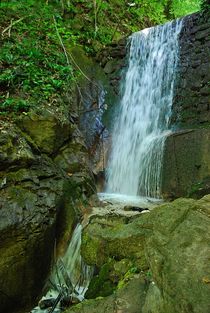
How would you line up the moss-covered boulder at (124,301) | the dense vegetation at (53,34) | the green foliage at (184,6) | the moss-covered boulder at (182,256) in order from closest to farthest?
1. the moss-covered boulder at (182,256)
2. the moss-covered boulder at (124,301)
3. the dense vegetation at (53,34)
4. the green foliage at (184,6)

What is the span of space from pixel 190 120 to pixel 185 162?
4.14 ft

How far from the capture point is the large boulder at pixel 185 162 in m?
5.68

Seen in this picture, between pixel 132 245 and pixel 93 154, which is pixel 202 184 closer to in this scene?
pixel 132 245

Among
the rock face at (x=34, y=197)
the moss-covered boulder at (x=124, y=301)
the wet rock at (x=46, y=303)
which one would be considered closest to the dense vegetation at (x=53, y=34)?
the rock face at (x=34, y=197)

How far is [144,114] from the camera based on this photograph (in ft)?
26.1

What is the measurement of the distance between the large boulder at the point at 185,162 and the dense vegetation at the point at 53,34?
2574 mm

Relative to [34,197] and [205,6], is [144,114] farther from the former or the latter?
[34,197]

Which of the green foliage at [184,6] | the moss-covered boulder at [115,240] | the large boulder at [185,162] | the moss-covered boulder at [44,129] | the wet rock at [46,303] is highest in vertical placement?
the green foliage at [184,6]

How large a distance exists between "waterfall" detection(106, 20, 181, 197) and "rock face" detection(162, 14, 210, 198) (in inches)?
9.0

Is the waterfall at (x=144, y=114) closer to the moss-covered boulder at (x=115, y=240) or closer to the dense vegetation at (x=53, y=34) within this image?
the dense vegetation at (x=53, y=34)

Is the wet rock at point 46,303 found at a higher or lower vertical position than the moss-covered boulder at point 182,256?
lower

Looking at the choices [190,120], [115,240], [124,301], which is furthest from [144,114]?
[124,301]

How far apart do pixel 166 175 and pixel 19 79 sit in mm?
3556

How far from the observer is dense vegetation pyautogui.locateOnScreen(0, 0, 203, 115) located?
6.39 m
